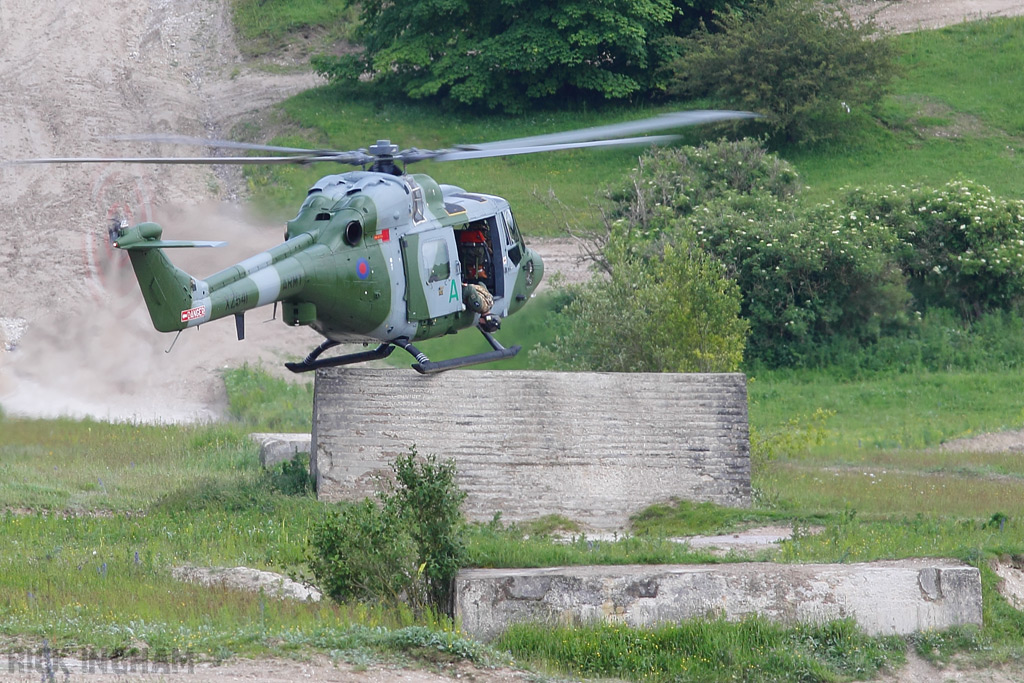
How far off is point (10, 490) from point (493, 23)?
3349 cm

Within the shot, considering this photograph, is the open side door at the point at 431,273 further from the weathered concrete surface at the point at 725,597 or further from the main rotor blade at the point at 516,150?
the weathered concrete surface at the point at 725,597

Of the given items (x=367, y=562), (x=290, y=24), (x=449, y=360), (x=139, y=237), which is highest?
(x=290, y=24)

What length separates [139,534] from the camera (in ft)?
45.4

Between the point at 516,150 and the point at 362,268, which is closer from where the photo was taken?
the point at 362,268

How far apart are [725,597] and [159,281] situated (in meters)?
6.64

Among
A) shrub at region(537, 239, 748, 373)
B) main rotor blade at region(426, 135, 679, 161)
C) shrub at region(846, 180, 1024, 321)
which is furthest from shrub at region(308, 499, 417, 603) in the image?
shrub at region(846, 180, 1024, 321)

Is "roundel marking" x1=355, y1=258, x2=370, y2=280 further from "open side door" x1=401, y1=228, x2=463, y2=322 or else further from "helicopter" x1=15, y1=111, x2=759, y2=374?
"open side door" x1=401, y1=228, x2=463, y2=322

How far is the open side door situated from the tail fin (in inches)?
141

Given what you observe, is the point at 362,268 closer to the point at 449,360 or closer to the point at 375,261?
the point at 375,261

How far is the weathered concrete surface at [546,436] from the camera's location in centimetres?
1588

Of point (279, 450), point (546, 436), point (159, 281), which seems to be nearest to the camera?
point (159, 281)

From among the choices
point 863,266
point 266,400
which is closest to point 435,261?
point 266,400

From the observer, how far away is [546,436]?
637 inches

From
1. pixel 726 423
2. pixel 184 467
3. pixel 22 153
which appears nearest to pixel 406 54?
pixel 22 153
